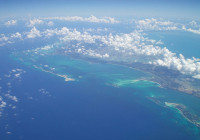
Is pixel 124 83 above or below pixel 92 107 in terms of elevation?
above

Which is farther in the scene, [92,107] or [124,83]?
[124,83]

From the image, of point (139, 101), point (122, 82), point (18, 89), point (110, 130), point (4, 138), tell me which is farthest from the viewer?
point (122, 82)

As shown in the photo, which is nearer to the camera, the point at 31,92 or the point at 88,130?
the point at 88,130

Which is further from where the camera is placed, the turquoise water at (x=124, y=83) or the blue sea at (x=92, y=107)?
the turquoise water at (x=124, y=83)

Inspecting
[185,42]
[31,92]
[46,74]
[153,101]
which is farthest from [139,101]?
[185,42]

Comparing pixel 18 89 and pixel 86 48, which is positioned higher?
pixel 86 48

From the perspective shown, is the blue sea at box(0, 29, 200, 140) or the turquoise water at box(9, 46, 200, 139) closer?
the blue sea at box(0, 29, 200, 140)

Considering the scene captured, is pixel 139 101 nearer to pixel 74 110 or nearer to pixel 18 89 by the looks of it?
pixel 74 110

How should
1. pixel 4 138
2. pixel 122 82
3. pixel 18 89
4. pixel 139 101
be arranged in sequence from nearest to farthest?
pixel 4 138, pixel 139 101, pixel 18 89, pixel 122 82
